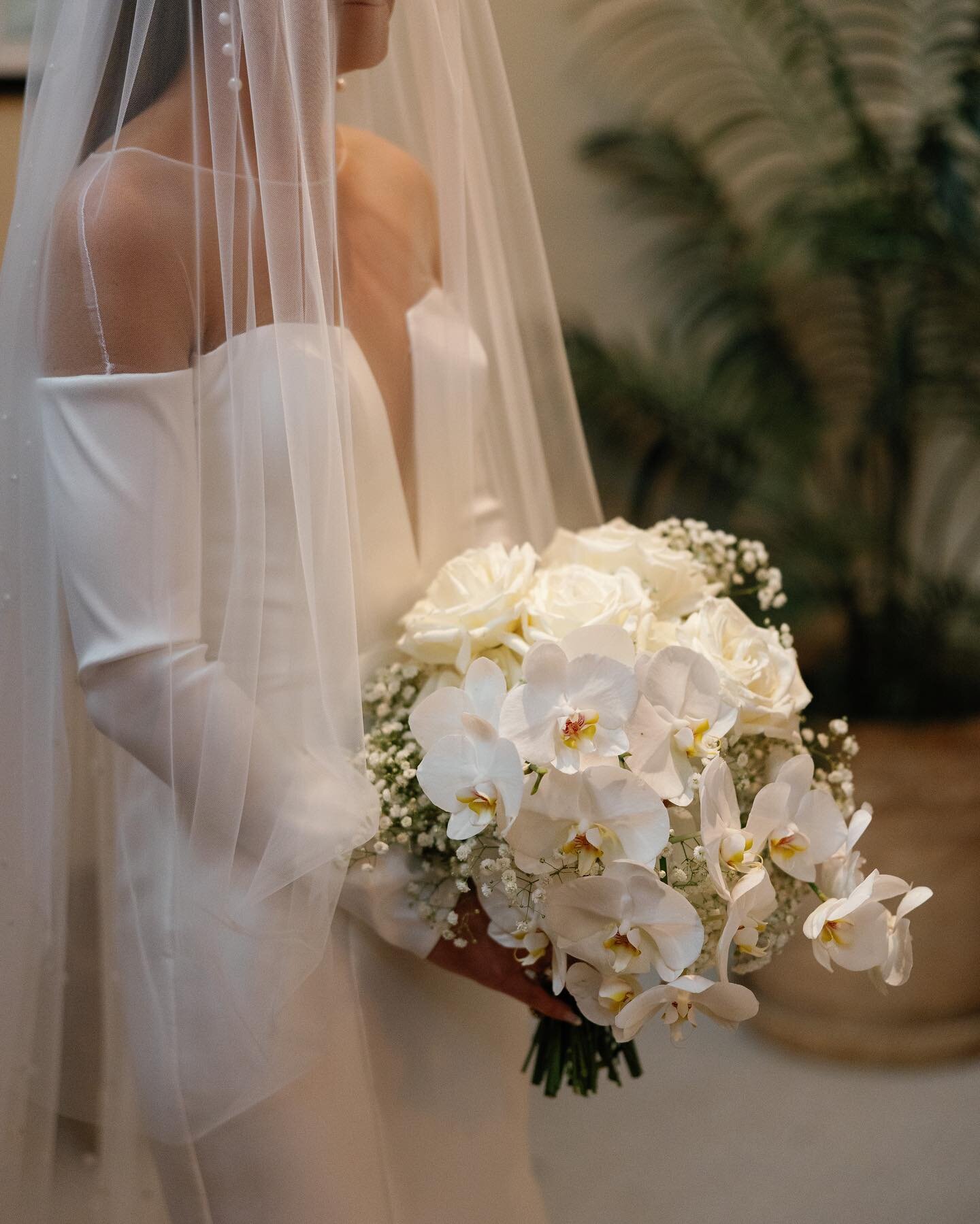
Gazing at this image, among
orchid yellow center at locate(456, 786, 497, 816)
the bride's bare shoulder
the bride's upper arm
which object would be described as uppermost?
the bride's bare shoulder

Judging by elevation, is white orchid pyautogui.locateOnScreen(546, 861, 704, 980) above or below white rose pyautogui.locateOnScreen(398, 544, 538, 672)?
below

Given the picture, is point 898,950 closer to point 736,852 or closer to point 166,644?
point 736,852

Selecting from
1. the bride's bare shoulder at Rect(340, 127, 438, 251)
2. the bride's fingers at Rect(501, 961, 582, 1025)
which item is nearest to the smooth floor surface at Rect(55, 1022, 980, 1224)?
the bride's fingers at Rect(501, 961, 582, 1025)

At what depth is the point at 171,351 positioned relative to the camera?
1030mm

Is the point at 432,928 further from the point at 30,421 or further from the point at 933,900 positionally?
the point at 933,900

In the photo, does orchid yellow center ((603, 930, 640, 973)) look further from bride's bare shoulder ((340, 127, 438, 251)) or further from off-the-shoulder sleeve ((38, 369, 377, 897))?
bride's bare shoulder ((340, 127, 438, 251))

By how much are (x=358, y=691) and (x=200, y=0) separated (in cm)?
65

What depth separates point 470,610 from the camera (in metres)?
1.09

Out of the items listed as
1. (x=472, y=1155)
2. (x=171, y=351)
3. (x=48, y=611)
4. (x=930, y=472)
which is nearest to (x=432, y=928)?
(x=472, y=1155)

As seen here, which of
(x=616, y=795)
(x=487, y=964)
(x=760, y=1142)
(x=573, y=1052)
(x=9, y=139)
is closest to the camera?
(x=616, y=795)

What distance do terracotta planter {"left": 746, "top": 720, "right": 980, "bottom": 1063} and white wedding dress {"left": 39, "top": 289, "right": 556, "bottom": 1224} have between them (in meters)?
1.06

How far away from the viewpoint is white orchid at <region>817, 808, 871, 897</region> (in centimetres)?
103

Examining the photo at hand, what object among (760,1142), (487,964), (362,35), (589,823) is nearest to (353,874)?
(487,964)

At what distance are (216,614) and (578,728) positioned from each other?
1.36 ft
